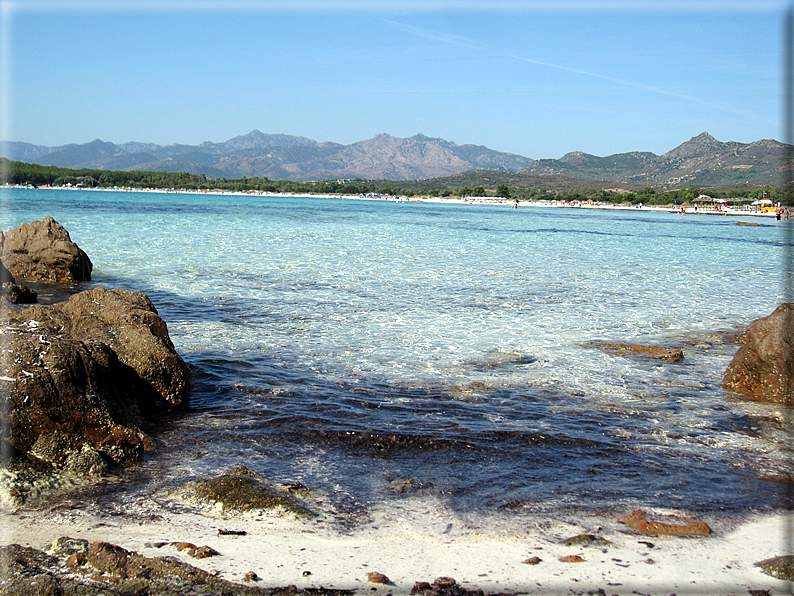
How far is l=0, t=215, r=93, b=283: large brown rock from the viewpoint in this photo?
16281 mm

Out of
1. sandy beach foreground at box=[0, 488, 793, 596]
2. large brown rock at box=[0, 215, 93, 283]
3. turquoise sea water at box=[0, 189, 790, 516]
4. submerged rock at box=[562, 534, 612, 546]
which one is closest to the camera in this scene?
sandy beach foreground at box=[0, 488, 793, 596]

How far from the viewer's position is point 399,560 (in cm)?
408

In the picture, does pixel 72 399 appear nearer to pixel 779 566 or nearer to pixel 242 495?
pixel 242 495

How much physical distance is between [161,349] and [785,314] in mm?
8475

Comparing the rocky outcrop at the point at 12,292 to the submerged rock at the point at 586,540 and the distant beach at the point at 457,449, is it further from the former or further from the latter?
the submerged rock at the point at 586,540

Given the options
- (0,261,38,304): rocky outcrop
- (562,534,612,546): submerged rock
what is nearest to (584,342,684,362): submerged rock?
(562,534,612,546): submerged rock

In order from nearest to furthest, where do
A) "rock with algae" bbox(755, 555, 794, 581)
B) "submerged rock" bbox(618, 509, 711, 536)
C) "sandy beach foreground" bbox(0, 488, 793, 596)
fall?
1. "sandy beach foreground" bbox(0, 488, 793, 596)
2. "rock with algae" bbox(755, 555, 794, 581)
3. "submerged rock" bbox(618, 509, 711, 536)

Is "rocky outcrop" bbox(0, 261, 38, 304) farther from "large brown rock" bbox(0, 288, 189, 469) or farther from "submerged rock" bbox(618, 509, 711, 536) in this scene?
"submerged rock" bbox(618, 509, 711, 536)

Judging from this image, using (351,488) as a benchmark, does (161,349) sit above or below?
above

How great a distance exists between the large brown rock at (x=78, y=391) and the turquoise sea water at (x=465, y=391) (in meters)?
0.41

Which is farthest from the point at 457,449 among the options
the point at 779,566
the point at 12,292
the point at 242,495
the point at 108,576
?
the point at 12,292

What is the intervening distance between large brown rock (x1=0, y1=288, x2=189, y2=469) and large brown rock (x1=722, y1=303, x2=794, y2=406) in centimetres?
778

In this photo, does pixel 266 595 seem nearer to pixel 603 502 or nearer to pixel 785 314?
pixel 603 502

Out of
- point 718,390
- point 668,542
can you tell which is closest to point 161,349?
point 668,542
